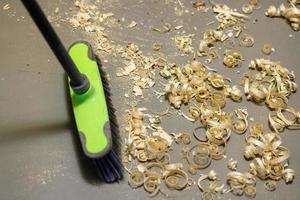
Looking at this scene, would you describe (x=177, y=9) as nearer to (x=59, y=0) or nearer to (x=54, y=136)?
(x=59, y=0)

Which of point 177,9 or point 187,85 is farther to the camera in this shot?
point 177,9

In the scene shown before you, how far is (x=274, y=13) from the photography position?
1.19 m

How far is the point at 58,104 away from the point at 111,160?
222 millimetres

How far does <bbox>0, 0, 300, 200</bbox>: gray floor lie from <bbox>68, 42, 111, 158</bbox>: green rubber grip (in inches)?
3.8

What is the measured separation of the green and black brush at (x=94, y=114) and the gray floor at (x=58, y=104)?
0.19ft

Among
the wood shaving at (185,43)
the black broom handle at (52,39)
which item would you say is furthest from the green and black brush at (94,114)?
the wood shaving at (185,43)

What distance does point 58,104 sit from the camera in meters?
1.10

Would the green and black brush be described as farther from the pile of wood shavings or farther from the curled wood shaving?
the curled wood shaving

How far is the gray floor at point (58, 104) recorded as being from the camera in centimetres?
101

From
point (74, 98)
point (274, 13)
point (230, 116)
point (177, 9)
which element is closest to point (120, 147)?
point (74, 98)

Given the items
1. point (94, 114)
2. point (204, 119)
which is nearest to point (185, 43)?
point (204, 119)

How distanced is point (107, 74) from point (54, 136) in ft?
0.67

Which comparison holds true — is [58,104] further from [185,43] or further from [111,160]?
[185,43]

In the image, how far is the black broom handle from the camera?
0.79 m
